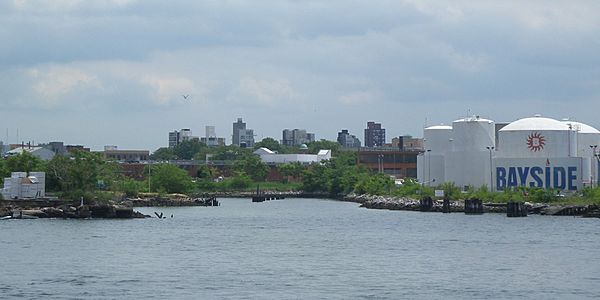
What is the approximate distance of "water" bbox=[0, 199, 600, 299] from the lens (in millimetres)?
48969

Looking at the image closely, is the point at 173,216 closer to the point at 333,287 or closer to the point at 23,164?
the point at 23,164

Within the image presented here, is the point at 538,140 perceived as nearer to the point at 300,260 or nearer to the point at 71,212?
the point at 71,212

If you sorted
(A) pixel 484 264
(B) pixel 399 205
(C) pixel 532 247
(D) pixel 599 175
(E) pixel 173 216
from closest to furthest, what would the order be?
1. (A) pixel 484 264
2. (C) pixel 532 247
3. (E) pixel 173 216
4. (D) pixel 599 175
5. (B) pixel 399 205

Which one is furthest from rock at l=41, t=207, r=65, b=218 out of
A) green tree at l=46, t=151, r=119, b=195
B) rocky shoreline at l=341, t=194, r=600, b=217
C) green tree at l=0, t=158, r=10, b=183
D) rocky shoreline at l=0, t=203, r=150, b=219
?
rocky shoreline at l=341, t=194, r=600, b=217

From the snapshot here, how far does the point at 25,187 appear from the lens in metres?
109

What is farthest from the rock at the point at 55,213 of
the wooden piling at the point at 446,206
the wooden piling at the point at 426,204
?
the wooden piling at the point at 426,204

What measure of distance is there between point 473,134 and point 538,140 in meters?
8.97

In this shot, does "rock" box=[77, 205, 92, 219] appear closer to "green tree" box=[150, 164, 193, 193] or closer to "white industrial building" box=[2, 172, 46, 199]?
"white industrial building" box=[2, 172, 46, 199]

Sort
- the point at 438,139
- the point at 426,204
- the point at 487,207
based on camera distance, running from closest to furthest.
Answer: the point at 487,207
the point at 426,204
the point at 438,139

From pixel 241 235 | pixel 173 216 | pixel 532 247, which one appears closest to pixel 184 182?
pixel 173 216

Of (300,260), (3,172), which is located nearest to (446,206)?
(3,172)

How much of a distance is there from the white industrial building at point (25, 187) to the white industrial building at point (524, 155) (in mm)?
45962

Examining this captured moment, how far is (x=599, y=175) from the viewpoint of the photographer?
122 meters

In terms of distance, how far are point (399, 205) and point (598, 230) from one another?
49927mm
